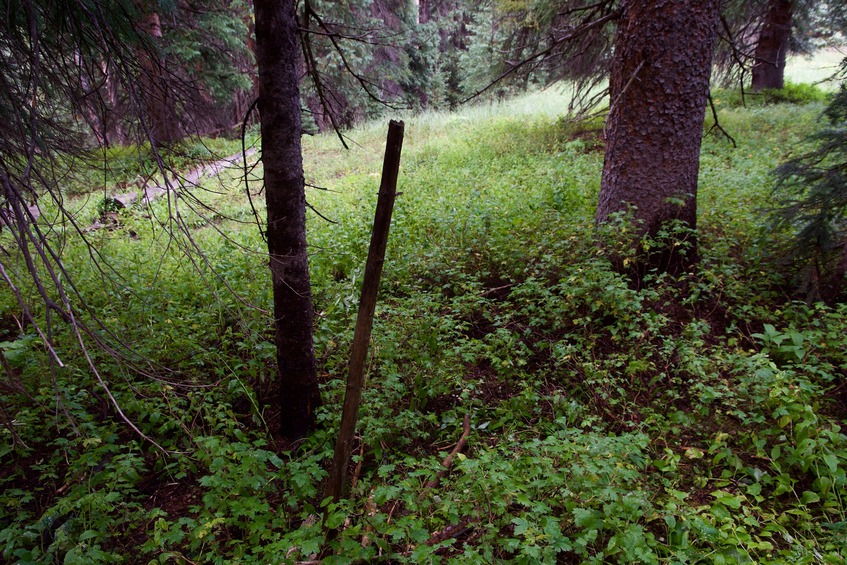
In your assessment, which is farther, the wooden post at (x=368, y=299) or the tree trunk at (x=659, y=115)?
the tree trunk at (x=659, y=115)

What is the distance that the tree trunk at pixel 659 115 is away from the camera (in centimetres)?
470

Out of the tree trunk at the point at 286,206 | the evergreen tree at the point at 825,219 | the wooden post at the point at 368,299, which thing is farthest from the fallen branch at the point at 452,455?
the evergreen tree at the point at 825,219

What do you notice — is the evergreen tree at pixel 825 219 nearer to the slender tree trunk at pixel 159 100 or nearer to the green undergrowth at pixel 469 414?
the green undergrowth at pixel 469 414

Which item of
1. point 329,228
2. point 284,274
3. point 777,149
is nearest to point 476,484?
point 284,274

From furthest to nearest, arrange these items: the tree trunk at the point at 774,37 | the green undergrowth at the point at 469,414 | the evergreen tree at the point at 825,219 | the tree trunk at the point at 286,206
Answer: the tree trunk at the point at 774,37, the evergreen tree at the point at 825,219, the tree trunk at the point at 286,206, the green undergrowth at the point at 469,414

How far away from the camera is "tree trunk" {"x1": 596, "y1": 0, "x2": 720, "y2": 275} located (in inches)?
185

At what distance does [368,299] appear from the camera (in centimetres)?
235

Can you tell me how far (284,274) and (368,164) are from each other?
9.90 meters

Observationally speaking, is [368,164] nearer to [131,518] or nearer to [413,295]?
[413,295]

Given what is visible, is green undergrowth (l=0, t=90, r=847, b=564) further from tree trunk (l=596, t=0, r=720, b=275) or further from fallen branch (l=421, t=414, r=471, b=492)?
tree trunk (l=596, t=0, r=720, b=275)

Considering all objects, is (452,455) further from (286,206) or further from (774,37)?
(774,37)

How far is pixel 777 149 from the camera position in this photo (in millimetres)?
8727

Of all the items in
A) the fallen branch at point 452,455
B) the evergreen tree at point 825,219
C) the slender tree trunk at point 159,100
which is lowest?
the fallen branch at point 452,455

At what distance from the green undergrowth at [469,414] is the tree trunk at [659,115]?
37 cm
